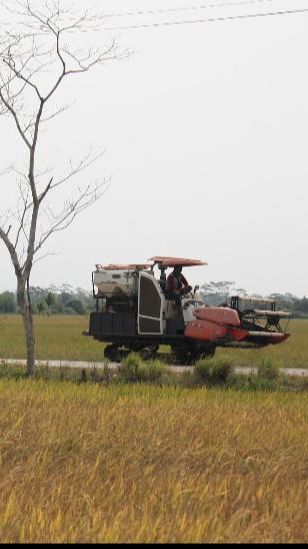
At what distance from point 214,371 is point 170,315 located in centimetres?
438

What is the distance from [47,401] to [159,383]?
543cm

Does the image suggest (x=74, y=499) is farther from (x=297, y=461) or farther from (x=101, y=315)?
(x=101, y=315)

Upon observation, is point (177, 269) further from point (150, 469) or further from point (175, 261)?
point (150, 469)

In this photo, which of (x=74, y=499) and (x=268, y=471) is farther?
(x=268, y=471)

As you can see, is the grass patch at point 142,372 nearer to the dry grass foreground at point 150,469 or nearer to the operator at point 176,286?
the operator at point 176,286

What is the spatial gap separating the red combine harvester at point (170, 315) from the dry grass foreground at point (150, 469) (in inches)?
330

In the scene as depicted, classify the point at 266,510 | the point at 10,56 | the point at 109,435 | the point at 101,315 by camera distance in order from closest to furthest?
1. the point at 266,510
2. the point at 109,435
3. the point at 10,56
4. the point at 101,315

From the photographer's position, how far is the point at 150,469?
26.4 feet

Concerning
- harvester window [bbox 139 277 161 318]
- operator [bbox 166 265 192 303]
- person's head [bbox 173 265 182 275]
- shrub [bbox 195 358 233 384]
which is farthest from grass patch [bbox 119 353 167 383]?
person's head [bbox 173 265 182 275]

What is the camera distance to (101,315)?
23.2 meters

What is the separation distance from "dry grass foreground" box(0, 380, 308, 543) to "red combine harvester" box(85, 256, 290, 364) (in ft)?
27.5

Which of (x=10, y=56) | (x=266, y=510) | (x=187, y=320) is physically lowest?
(x=266, y=510)

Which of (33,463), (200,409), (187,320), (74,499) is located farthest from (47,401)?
(187,320)

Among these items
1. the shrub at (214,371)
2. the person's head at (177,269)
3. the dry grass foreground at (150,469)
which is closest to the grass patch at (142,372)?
the shrub at (214,371)
